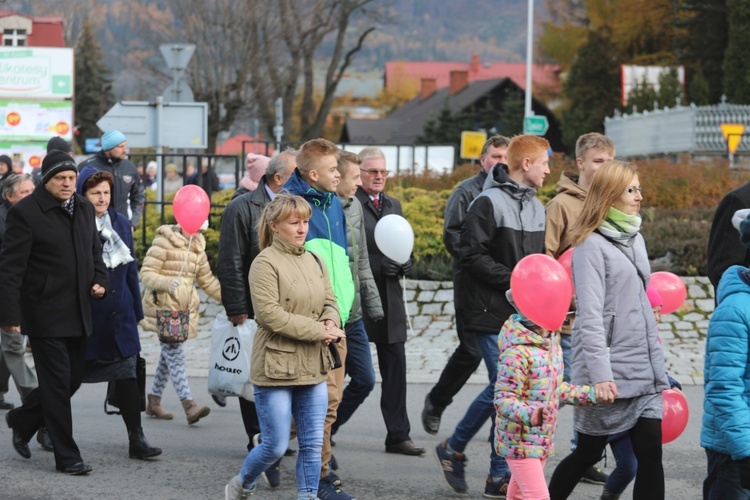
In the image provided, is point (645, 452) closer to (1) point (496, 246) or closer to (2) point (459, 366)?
(1) point (496, 246)

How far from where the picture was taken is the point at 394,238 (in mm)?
7535

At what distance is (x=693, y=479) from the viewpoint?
712 centimetres

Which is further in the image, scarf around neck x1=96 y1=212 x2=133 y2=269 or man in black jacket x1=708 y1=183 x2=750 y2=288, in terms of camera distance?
scarf around neck x1=96 y1=212 x2=133 y2=269

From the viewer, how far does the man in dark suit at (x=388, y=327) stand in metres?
7.76

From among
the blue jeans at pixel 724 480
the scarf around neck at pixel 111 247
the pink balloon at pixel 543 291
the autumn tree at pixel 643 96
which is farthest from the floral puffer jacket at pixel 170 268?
the autumn tree at pixel 643 96

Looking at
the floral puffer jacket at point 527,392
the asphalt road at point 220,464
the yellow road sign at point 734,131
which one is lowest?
the asphalt road at point 220,464

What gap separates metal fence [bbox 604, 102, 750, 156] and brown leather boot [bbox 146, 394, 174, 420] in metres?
22.5

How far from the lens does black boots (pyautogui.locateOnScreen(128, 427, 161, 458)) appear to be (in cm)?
752

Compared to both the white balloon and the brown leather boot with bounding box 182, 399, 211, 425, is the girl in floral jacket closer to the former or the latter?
the white balloon

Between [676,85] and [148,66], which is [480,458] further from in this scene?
[148,66]

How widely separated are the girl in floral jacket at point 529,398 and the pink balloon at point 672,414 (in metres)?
0.75

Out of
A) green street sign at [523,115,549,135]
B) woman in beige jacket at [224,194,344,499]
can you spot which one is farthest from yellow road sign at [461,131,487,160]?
woman in beige jacket at [224,194,344,499]

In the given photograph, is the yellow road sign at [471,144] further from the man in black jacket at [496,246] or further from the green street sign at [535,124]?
the man in black jacket at [496,246]

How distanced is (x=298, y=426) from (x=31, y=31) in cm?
5610
